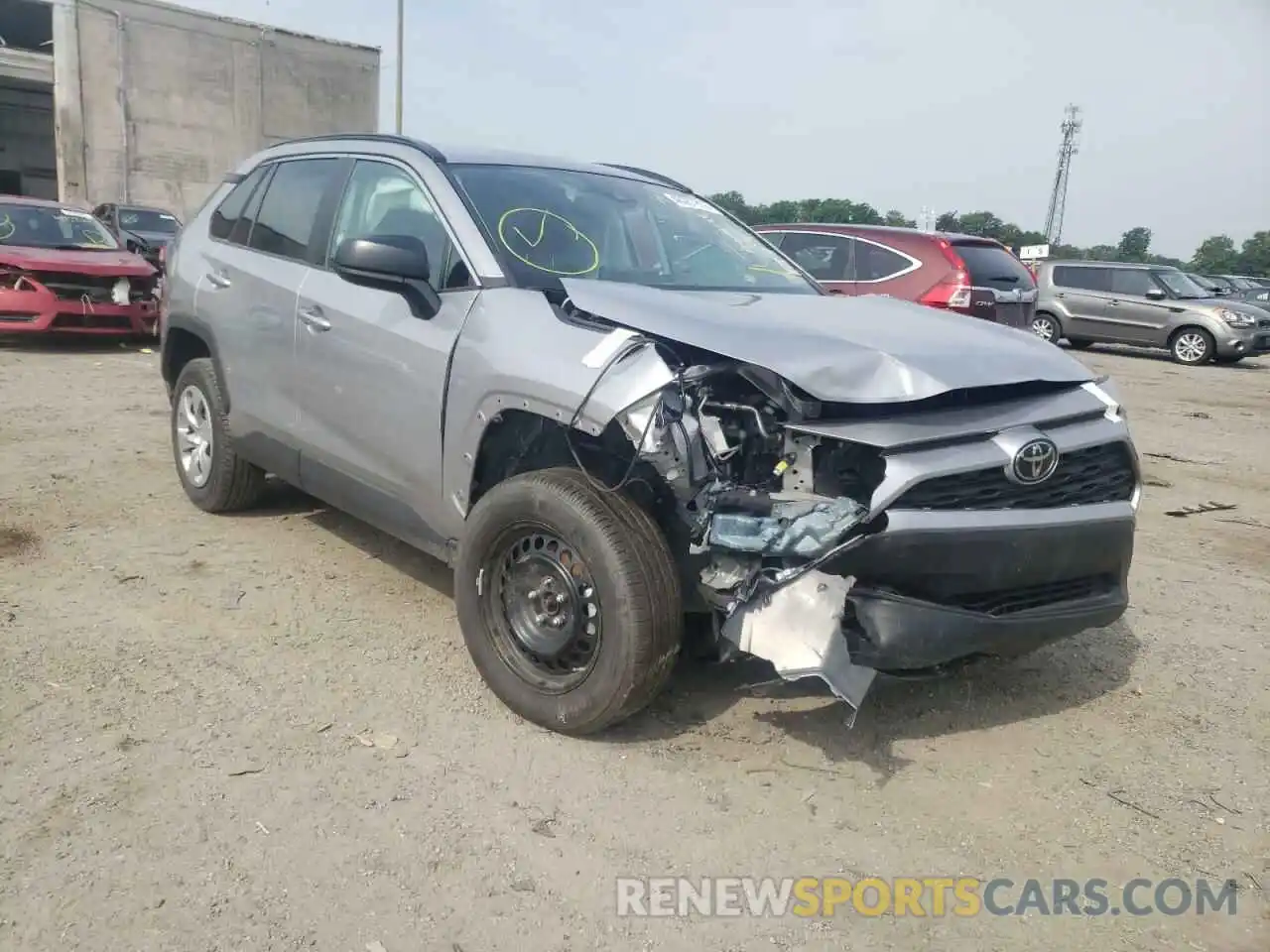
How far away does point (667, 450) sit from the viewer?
2.98 metres

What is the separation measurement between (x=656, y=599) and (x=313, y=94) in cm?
3879

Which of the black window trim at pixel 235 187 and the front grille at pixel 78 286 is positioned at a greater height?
the black window trim at pixel 235 187

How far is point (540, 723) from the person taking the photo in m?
3.26

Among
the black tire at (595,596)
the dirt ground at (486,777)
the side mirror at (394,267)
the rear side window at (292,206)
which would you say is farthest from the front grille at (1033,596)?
the rear side window at (292,206)

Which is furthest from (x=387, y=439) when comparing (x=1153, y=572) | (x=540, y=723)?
(x=1153, y=572)

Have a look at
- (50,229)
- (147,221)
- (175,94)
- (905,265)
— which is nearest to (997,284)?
(905,265)

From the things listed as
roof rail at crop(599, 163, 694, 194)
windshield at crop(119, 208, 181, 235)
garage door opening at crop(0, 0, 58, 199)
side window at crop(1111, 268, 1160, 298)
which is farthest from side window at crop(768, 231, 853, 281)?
garage door opening at crop(0, 0, 58, 199)

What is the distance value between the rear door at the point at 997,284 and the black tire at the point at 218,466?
7.48 m

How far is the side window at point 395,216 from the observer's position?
3738 mm

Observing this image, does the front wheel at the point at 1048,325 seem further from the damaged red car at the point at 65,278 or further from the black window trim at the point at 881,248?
the damaged red car at the point at 65,278

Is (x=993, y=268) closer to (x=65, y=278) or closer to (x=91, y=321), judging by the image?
(x=91, y=321)

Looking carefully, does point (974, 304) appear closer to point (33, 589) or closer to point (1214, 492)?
point (1214, 492)

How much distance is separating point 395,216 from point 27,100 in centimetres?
4443

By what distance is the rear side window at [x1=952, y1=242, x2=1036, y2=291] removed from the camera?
10.4 meters
